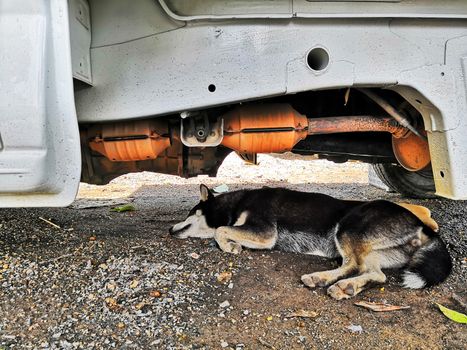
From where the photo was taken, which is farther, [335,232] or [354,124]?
[335,232]

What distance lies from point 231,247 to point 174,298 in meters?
0.73

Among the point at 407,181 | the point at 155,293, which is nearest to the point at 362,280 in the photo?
the point at 155,293

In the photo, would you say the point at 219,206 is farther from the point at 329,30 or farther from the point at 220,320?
the point at 329,30

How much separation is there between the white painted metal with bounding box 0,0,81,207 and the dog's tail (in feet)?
6.04

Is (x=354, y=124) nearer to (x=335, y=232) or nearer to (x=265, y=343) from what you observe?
(x=335, y=232)

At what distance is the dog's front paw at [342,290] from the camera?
2074mm

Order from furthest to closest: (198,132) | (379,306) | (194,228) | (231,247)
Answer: (194,228)
(231,247)
(198,132)
(379,306)

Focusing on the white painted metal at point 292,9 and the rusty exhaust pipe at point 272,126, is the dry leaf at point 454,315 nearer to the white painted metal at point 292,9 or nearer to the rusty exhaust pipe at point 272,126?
the rusty exhaust pipe at point 272,126

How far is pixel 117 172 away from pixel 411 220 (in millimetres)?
1898

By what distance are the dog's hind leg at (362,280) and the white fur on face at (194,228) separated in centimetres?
118

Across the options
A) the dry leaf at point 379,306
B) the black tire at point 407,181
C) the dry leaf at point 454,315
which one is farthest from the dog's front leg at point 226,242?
the black tire at point 407,181

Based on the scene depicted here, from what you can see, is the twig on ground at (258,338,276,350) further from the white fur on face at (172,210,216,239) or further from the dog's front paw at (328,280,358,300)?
the white fur on face at (172,210,216,239)

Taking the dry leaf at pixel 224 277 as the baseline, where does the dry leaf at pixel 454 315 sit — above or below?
below

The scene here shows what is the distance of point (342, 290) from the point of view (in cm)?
209
